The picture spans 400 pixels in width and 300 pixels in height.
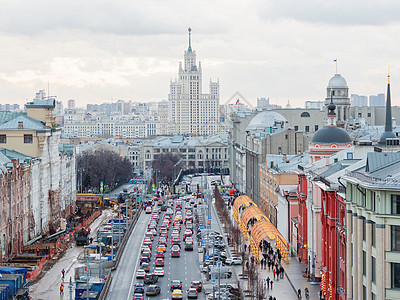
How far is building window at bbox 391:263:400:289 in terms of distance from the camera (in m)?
37.6

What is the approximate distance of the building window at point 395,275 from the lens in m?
37.6

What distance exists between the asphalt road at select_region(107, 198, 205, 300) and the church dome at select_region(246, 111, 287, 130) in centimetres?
4662

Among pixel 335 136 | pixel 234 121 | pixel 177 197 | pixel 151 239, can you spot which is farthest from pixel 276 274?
pixel 234 121

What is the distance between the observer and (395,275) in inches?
1485

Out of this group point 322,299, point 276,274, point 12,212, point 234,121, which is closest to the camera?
point 322,299

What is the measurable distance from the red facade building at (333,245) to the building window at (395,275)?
10.3 m

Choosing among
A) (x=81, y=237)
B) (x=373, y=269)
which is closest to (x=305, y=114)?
(x=81, y=237)

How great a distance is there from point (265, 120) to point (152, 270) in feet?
223

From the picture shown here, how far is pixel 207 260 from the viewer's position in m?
71.6

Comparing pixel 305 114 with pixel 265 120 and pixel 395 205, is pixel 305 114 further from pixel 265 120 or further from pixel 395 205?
pixel 395 205

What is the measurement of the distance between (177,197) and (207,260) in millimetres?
69670

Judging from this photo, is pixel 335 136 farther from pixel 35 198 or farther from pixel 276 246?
pixel 35 198

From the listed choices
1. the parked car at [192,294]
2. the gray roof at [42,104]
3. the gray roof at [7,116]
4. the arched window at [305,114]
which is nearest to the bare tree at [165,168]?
the arched window at [305,114]

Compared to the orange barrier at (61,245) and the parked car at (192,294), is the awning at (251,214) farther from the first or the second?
the parked car at (192,294)
